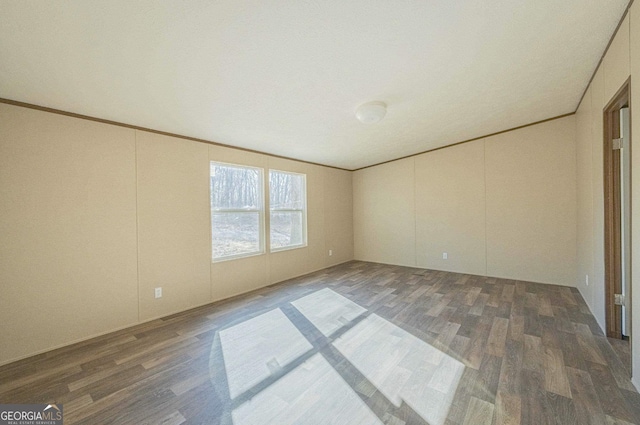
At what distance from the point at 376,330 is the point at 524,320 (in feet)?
5.50

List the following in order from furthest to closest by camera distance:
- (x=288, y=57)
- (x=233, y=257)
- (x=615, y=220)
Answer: (x=233, y=257) < (x=615, y=220) < (x=288, y=57)

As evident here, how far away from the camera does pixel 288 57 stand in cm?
193

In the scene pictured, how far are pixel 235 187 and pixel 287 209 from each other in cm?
115

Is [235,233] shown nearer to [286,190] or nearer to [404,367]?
[286,190]

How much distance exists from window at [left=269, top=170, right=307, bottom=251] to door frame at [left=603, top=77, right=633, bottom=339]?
13.4 feet

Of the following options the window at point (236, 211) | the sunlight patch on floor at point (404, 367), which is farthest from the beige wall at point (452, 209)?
the window at point (236, 211)

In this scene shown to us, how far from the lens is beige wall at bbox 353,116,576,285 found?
393 cm

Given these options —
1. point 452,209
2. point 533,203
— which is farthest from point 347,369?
point 533,203

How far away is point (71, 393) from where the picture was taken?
180 cm

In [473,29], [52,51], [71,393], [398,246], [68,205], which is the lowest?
[71,393]

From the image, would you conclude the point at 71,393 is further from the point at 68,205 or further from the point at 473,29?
the point at 473,29

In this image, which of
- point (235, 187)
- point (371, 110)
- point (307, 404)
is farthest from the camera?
point (235, 187)

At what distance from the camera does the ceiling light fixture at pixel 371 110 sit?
9.09 ft

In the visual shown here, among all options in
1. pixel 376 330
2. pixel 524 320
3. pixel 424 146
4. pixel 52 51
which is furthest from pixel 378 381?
pixel 424 146
